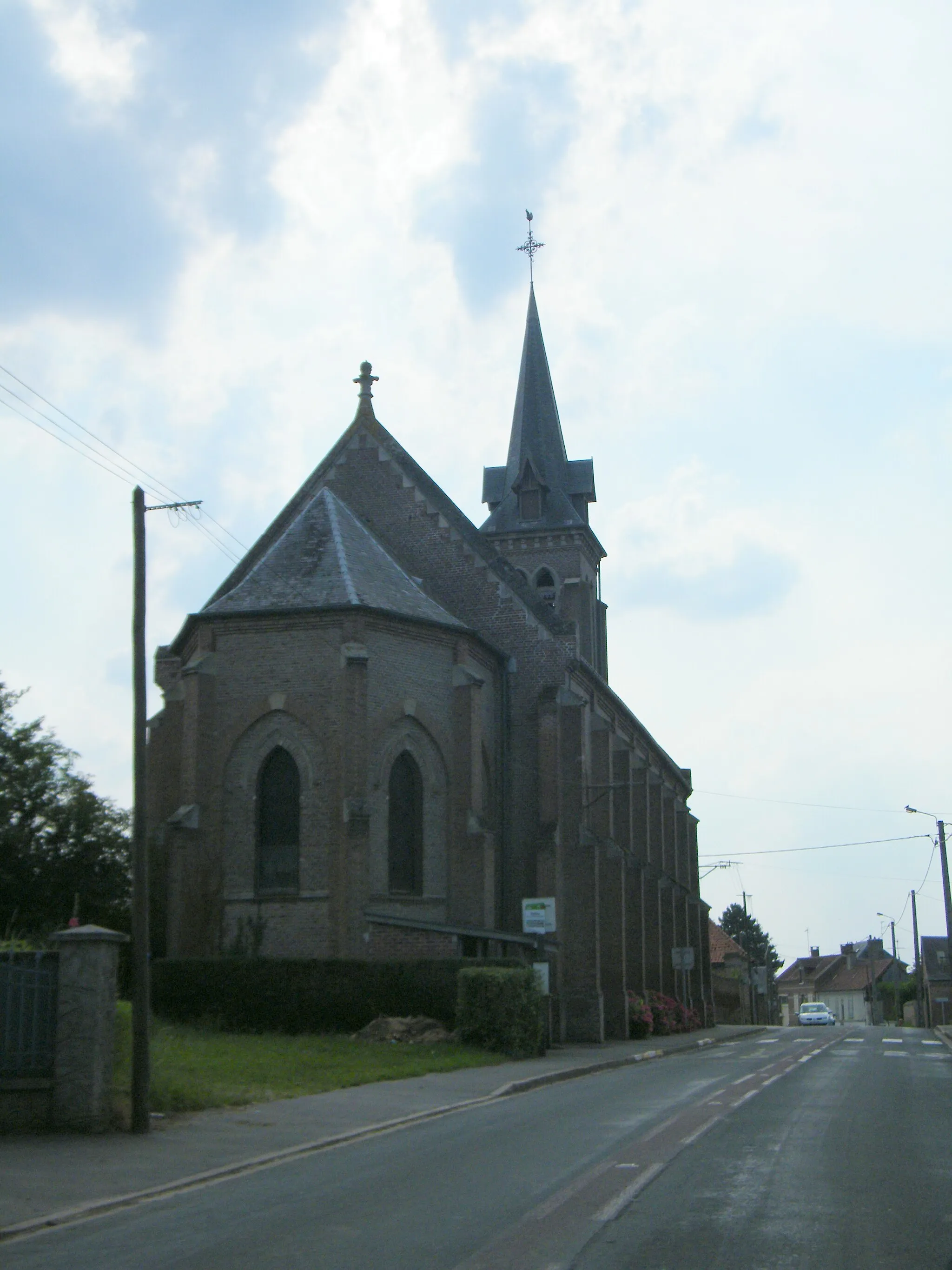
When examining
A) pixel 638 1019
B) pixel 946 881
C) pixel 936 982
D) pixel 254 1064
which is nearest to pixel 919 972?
pixel 936 982

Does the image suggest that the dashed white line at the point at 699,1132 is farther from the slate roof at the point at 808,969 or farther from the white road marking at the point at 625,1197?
the slate roof at the point at 808,969

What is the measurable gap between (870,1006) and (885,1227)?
103992 mm

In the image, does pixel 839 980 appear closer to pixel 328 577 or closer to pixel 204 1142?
pixel 328 577

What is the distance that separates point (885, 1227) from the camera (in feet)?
27.7

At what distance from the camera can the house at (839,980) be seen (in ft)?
451

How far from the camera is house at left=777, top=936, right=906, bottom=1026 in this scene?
451ft

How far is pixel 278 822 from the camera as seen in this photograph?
29750 mm

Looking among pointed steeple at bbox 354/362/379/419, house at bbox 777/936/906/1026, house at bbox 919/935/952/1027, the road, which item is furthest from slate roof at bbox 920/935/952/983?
the road

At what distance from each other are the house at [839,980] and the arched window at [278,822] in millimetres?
103022

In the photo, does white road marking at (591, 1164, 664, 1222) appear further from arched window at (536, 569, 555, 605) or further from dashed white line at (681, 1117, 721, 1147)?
arched window at (536, 569, 555, 605)

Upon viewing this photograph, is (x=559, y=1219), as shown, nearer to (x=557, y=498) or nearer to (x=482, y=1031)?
(x=482, y=1031)

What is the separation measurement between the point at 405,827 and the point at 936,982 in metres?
65.1

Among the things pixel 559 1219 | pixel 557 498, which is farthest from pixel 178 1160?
pixel 557 498

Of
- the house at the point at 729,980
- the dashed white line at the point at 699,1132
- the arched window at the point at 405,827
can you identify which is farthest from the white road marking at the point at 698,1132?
the house at the point at 729,980
